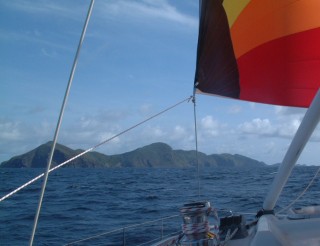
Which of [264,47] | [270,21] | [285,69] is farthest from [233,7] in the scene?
[285,69]

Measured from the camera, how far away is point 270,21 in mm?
3934

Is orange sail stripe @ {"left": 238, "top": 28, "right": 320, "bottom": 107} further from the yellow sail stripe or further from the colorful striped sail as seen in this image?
the yellow sail stripe

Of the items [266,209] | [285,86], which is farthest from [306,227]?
[285,86]

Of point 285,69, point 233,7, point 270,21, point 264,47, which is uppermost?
point 233,7

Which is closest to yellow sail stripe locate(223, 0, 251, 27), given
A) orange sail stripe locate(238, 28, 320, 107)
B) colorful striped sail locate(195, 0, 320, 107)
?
colorful striped sail locate(195, 0, 320, 107)

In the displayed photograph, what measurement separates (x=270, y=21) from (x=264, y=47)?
0.80 ft

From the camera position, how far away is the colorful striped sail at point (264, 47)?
389cm

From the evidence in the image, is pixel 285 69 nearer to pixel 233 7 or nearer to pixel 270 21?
pixel 270 21

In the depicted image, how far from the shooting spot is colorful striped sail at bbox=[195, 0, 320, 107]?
3.89 metres

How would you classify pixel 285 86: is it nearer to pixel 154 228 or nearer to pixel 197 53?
pixel 197 53

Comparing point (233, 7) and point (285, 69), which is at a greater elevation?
point (233, 7)

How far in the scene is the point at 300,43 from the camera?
392 centimetres

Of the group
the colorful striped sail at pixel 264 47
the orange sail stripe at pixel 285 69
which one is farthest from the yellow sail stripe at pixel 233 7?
the orange sail stripe at pixel 285 69

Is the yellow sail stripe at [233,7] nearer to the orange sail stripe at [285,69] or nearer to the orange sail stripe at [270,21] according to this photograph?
the orange sail stripe at [270,21]
